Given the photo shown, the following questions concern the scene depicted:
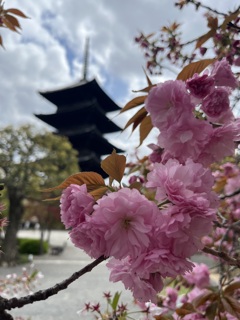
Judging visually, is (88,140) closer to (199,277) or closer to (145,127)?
(199,277)

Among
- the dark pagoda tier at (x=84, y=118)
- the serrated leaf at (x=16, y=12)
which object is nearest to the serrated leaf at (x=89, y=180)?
the serrated leaf at (x=16, y=12)

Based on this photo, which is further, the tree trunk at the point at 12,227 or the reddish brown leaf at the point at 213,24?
the tree trunk at the point at 12,227

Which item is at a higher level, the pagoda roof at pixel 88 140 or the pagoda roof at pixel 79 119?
the pagoda roof at pixel 79 119

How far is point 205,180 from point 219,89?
141 mm

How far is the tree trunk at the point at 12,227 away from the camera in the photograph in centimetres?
916

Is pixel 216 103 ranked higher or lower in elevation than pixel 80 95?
lower


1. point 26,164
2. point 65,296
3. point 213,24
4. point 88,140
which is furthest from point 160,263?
point 88,140

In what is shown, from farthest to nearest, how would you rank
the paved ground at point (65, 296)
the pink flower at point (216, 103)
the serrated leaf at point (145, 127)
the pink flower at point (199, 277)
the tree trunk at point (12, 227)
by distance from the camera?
the tree trunk at point (12, 227) < the paved ground at point (65, 296) < the pink flower at point (199, 277) < the serrated leaf at point (145, 127) < the pink flower at point (216, 103)

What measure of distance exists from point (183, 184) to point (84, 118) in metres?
14.6

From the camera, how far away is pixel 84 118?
14703 millimetres

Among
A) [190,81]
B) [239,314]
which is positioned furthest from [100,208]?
[239,314]

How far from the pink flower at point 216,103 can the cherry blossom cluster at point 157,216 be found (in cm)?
2

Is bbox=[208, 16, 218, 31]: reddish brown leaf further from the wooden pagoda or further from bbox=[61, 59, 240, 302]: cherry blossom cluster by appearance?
the wooden pagoda

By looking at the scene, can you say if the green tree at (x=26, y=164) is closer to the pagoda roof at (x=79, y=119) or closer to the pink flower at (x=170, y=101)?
the pagoda roof at (x=79, y=119)
